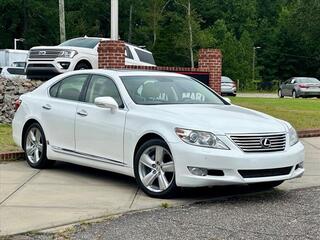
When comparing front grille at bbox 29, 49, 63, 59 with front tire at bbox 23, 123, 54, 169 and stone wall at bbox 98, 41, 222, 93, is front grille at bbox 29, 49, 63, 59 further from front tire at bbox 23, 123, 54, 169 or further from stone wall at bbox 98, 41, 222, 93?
front tire at bbox 23, 123, 54, 169

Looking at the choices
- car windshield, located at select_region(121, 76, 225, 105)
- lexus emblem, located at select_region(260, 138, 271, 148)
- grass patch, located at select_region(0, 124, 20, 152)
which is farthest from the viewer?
grass patch, located at select_region(0, 124, 20, 152)

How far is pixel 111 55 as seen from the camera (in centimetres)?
1450

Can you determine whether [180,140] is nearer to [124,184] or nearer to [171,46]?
[124,184]

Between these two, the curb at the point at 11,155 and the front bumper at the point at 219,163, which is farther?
the curb at the point at 11,155

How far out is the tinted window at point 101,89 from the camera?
26.4ft

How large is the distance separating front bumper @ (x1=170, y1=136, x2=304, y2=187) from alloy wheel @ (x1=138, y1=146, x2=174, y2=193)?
213mm

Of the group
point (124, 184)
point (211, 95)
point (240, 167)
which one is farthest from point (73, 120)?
point (240, 167)

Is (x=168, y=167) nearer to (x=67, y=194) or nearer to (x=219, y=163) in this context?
(x=219, y=163)

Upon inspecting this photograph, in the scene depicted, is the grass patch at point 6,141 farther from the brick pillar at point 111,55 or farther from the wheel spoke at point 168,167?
the wheel spoke at point 168,167

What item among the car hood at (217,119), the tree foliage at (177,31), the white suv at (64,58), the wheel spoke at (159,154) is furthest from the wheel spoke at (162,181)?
the tree foliage at (177,31)

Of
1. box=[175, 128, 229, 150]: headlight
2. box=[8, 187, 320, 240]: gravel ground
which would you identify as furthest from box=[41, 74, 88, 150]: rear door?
box=[8, 187, 320, 240]: gravel ground

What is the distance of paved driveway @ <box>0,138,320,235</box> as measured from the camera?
6.16 meters

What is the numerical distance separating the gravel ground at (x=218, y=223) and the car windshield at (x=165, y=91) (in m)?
1.62

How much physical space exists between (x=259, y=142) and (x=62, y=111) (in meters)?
3.05
